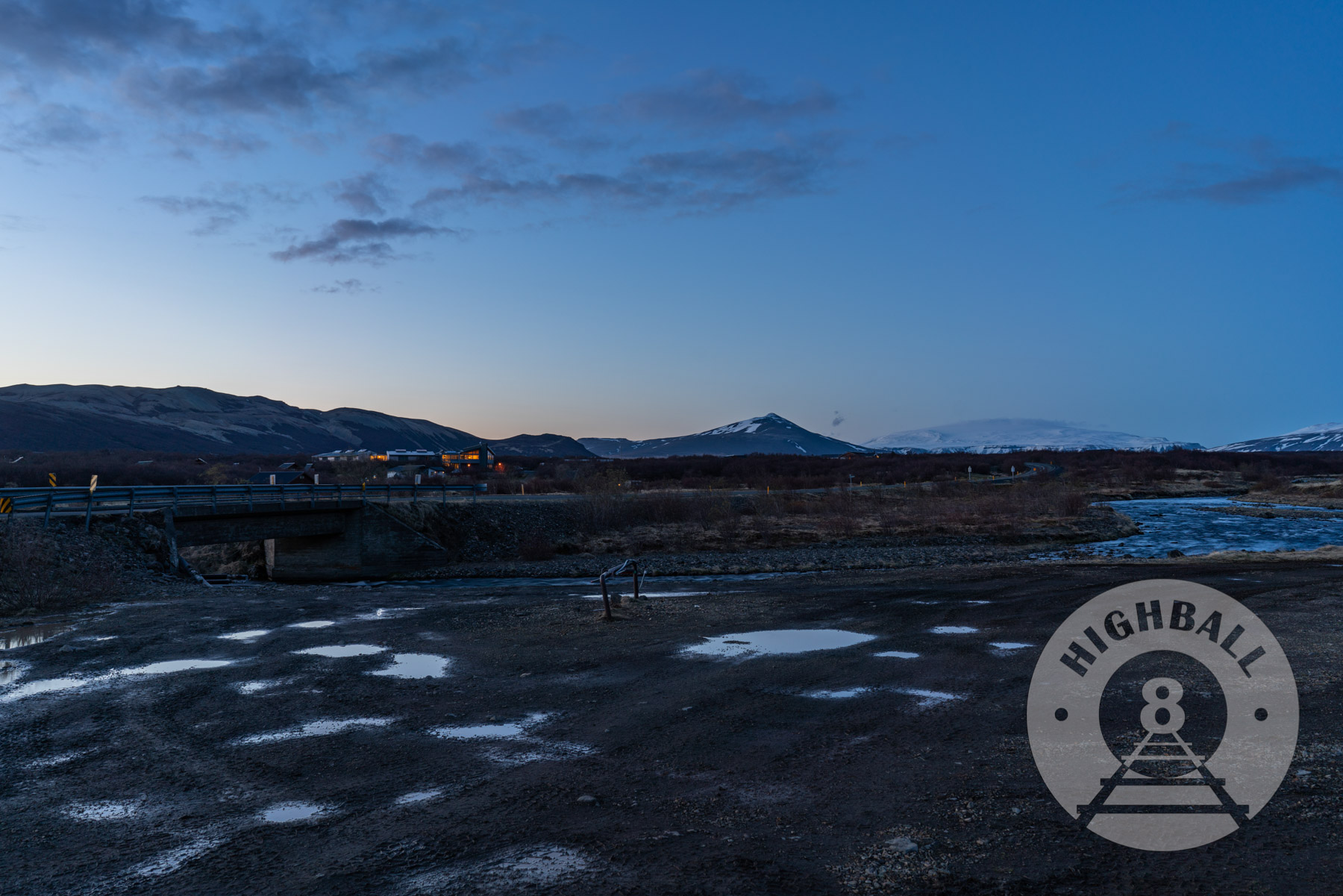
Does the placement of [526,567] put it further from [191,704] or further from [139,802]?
[139,802]

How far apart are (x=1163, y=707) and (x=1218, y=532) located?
41.8 meters

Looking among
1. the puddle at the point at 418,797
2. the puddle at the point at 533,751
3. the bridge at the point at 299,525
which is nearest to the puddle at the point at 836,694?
the puddle at the point at 533,751

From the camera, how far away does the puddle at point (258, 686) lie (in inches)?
440

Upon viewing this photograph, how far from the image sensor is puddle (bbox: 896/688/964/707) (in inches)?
392

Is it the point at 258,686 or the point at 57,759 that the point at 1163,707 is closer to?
Answer: the point at 258,686

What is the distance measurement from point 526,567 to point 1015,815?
28.5 meters

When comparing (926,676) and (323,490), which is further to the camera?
(323,490)

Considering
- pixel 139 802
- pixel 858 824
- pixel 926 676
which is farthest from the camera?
pixel 926 676

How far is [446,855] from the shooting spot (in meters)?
5.82

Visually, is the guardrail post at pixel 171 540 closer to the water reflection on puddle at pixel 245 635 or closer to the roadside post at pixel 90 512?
the roadside post at pixel 90 512

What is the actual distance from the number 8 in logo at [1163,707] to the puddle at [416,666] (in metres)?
9.09

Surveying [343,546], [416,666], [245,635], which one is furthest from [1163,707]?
[343,546]

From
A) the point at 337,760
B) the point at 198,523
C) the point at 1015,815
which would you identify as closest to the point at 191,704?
the point at 337,760

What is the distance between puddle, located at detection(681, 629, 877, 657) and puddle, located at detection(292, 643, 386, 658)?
540 cm
